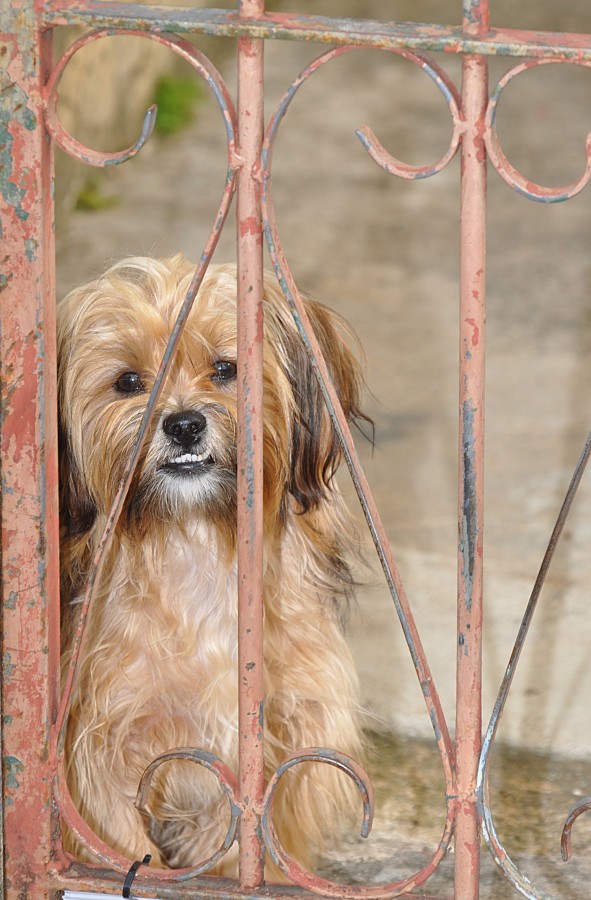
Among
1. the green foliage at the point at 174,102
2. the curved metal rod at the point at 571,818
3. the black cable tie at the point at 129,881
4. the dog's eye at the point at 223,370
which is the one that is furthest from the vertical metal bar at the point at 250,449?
the green foliage at the point at 174,102

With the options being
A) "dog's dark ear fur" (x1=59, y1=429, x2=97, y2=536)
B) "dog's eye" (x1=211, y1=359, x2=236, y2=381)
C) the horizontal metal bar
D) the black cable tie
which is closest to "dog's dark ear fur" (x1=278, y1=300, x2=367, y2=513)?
"dog's eye" (x1=211, y1=359, x2=236, y2=381)

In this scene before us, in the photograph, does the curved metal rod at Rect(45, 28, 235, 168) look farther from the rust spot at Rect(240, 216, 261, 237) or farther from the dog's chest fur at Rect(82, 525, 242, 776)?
the dog's chest fur at Rect(82, 525, 242, 776)

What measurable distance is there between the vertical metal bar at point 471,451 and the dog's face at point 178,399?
2.20 feet

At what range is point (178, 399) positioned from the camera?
2.18 metres

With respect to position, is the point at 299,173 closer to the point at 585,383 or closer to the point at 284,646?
the point at 585,383

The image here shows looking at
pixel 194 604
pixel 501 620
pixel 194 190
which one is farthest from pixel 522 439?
pixel 194 190

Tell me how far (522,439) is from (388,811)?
75.0 inches

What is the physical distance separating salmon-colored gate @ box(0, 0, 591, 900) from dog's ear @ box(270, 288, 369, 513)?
2.26ft

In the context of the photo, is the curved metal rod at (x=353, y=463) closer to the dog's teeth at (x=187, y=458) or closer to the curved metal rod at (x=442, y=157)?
the curved metal rod at (x=442, y=157)

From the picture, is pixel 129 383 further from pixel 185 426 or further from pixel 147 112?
pixel 147 112

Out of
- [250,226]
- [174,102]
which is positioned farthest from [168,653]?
[174,102]

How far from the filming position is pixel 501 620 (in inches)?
131

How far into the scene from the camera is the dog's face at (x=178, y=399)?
2.17 meters

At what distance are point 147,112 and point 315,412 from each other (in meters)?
0.97
